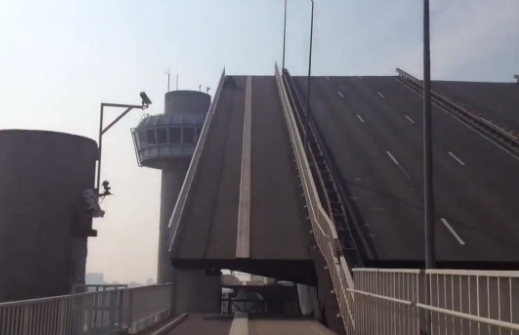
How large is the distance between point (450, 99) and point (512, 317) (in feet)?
130

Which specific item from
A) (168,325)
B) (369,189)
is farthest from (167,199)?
(168,325)

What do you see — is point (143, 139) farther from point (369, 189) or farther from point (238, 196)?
point (369, 189)

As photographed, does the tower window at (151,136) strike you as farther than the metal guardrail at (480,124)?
Yes

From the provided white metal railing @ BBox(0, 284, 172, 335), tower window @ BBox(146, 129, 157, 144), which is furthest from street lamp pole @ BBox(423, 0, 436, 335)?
tower window @ BBox(146, 129, 157, 144)

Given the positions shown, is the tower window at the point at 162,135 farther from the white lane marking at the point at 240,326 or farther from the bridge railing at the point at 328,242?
the white lane marking at the point at 240,326

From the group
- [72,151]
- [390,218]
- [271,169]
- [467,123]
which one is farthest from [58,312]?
[467,123]

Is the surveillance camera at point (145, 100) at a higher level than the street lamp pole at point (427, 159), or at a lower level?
higher

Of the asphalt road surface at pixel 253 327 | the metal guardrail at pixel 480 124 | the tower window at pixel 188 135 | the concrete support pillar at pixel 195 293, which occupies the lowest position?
the concrete support pillar at pixel 195 293

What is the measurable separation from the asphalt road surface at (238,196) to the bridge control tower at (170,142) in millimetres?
18166

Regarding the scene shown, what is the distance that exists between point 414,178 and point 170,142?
3733 centimetres

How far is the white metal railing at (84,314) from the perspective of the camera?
34.8ft

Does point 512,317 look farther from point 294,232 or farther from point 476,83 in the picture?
point 476,83

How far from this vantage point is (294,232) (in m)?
25.2

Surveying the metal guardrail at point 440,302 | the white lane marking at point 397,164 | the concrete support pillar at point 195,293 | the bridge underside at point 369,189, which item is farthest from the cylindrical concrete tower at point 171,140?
the metal guardrail at point 440,302
